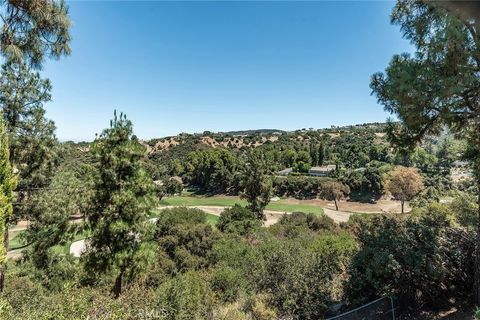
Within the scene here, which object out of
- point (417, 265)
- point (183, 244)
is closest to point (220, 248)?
point (183, 244)

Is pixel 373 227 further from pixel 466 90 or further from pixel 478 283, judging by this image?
pixel 466 90

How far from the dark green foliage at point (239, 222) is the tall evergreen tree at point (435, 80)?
22.5 metres

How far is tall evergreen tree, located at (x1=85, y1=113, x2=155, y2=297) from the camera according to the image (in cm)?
1036

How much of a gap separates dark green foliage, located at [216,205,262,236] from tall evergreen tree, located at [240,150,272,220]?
2.25m

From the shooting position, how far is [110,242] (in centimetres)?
1051

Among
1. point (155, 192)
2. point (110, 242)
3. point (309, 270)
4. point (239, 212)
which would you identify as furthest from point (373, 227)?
point (239, 212)

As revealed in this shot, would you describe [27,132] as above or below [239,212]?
above

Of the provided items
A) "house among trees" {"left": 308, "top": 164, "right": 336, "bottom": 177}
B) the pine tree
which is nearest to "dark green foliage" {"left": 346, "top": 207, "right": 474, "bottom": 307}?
the pine tree

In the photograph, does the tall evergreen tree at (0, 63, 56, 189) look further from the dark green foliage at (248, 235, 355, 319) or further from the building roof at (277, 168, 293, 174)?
the building roof at (277, 168, 293, 174)

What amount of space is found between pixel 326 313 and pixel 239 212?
25507mm

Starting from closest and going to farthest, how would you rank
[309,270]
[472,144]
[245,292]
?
[472,144]
[309,270]
[245,292]

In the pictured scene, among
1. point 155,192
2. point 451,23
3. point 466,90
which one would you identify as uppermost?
point 451,23

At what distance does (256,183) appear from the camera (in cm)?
3566

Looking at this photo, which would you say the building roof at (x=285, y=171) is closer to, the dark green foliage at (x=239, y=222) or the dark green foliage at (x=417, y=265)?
the dark green foliage at (x=239, y=222)
